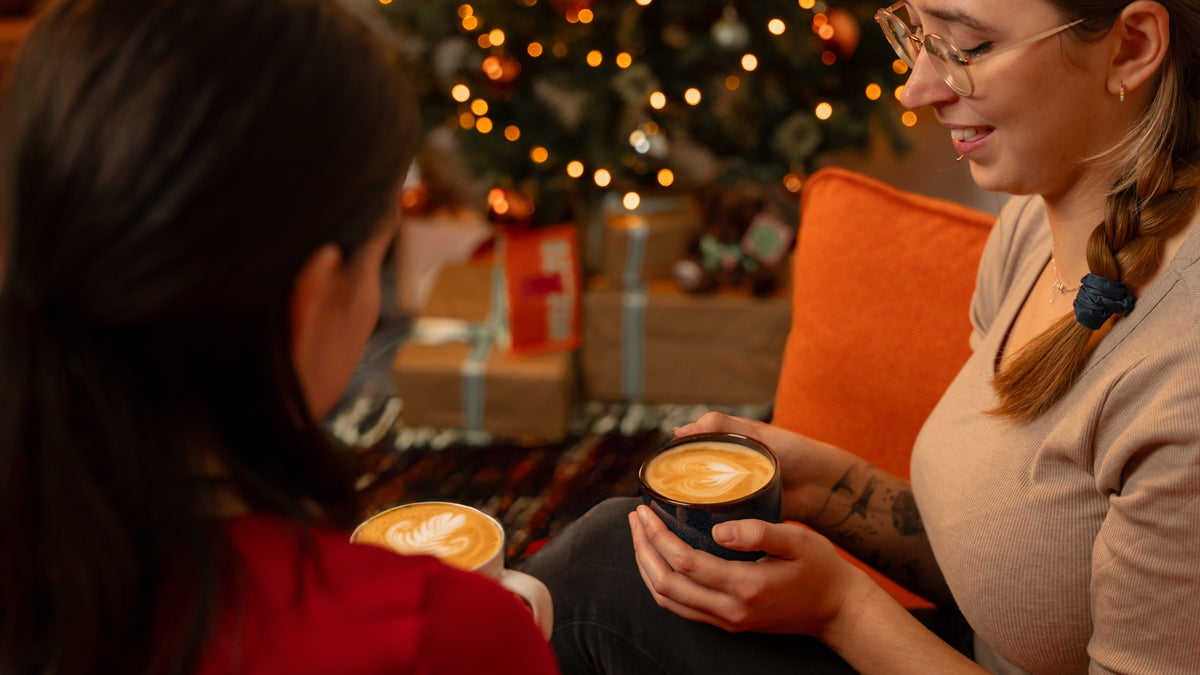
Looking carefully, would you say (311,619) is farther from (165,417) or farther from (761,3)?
(761,3)

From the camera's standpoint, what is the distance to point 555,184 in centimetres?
224

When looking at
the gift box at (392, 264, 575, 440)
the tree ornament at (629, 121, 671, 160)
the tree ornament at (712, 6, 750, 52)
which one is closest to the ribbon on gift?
the gift box at (392, 264, 575, 440)

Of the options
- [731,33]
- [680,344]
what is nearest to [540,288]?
[680,344]

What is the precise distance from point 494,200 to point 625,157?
1.14 ft

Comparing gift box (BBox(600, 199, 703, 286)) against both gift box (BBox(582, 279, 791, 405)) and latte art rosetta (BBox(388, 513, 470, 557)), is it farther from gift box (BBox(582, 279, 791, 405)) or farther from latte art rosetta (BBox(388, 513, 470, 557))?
latte art rosetta (BBox(388, 513, 470, 557))

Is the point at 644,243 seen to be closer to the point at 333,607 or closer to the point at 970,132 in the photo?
the point at 970,132

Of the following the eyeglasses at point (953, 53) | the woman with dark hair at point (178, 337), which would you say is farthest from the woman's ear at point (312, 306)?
the eyeglasses at point (953, 53)

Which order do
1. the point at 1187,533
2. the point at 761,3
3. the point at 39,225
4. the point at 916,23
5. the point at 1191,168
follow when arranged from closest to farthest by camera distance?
1. the point at 39,225
2. the point at 1187,533
3. the point at 1191,168
4. the point at 916,23
5. the point at 761,3

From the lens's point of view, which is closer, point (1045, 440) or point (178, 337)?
point (178, 337)

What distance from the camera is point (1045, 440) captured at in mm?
796

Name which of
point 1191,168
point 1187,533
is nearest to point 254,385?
point 1187,533

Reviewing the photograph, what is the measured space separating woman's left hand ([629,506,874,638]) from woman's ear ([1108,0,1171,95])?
1.60ft

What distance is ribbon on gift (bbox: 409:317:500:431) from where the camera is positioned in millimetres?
2238

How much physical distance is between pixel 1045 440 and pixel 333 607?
62 centimetres
